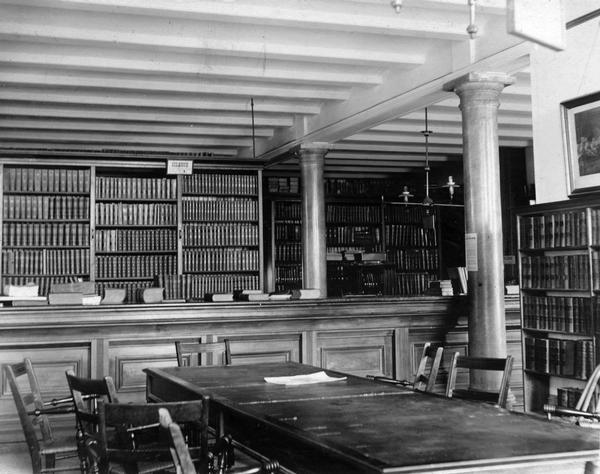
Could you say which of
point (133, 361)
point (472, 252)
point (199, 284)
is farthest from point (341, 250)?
point (133, 361)

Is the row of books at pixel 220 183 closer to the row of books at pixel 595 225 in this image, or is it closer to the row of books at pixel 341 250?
the row of books at pixel 341 250

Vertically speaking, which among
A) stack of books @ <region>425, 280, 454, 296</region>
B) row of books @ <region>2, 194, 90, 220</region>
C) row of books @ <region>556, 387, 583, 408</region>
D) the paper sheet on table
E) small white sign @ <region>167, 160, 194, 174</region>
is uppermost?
small white sign @ <region>167, 160, 194, 174</region>

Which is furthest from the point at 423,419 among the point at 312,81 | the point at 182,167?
the point at 182,167

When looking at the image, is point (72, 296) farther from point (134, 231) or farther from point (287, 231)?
point (287, 231)

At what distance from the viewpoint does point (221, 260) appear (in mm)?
9156

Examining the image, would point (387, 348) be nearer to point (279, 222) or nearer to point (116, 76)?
point (116, 76)

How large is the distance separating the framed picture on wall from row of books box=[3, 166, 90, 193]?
18.9 ft

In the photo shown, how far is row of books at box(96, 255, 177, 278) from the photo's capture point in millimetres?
8852

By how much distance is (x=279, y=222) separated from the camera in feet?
37.9

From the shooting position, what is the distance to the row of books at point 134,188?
8.79 meters

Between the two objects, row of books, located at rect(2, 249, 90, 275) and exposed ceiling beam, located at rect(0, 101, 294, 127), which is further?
row of books, located at rect(2, 249, 90, 275)

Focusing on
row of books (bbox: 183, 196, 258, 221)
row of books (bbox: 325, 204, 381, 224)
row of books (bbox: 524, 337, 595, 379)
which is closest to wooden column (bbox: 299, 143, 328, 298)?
row of books (bbox: 183, 196, 258, 221)

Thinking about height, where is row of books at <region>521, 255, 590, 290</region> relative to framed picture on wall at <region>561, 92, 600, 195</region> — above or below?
below

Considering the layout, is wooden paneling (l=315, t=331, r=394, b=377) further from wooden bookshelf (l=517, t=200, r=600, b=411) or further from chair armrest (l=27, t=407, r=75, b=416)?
chair armrest (l=27, t=407, r=75, b=416)
